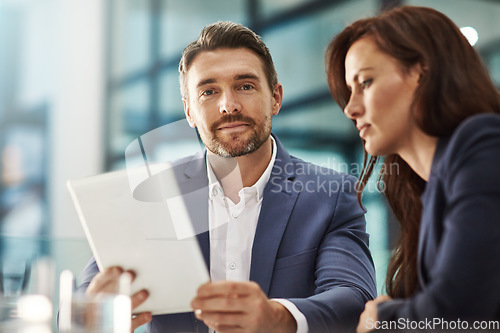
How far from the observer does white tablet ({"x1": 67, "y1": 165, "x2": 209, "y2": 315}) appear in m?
1.02

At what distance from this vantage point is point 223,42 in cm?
147

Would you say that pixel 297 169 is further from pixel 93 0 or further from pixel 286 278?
pixel 93 0

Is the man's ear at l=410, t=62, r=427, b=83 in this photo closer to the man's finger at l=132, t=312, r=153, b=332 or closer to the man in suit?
the man in suit

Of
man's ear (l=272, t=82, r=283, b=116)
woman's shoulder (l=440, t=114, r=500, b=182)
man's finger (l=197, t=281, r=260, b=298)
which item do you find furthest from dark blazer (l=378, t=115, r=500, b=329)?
man's ear (l=272, t=82, r=283, b=116)

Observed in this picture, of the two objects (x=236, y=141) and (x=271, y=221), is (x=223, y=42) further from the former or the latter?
(x=271, y=221)

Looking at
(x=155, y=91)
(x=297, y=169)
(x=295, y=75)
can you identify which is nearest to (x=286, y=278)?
(x=297, y=169)

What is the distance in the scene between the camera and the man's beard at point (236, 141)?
4.82 feet

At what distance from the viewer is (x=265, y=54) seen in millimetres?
1554

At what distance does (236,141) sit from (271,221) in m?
0.23

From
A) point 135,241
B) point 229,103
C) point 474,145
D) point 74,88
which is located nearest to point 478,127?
point 474,145

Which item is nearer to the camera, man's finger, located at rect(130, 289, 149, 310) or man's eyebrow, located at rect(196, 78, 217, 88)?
man's finger, located at rect(130, 289, 149, 310)

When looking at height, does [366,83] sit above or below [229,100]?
below

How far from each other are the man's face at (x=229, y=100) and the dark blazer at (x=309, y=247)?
0.10 m

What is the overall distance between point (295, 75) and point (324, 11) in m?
0.41
